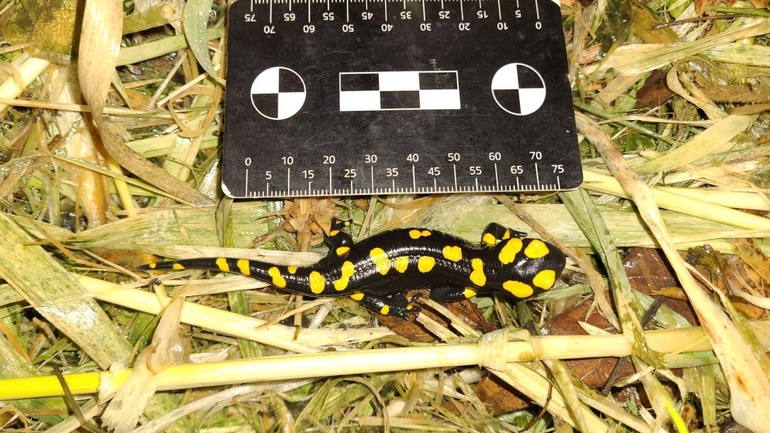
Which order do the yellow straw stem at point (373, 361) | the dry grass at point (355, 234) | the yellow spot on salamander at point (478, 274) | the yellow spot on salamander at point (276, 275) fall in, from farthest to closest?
the yellow spot on salamander at point (478, 274) → the yellow spot on salamander at point (276, 275) → the dry grass at point (355, 234) → the yellow straw stem at point (373, 361)

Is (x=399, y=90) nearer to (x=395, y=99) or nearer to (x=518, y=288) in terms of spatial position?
(x=395, y=99)

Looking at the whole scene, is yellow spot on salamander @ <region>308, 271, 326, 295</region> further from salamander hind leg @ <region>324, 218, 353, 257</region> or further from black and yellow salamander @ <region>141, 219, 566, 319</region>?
salamander hind leg @ <region>324, 218, 353, 257</region>

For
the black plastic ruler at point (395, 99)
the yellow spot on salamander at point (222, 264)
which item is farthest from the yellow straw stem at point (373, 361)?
the black plastic ruler at point (395, 99)

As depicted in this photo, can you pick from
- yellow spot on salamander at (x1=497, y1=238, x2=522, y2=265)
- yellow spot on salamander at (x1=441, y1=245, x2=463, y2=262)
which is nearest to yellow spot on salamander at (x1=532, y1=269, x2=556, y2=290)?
yellow spot on salamander at (x1=497, y1=238, x2=522, y2=265)

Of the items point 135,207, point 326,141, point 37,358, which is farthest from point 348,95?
point 37,358

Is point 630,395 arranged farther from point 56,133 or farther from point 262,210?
point 56,133

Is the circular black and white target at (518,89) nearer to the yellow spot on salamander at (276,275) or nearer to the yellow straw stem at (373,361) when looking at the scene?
the yellow straw stem at (373,361)

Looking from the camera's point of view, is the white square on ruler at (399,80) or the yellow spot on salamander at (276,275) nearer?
the yellow spot on salamander at (276,275)

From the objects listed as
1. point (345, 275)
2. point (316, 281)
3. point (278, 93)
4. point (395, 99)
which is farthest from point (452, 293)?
point (278, 93)
